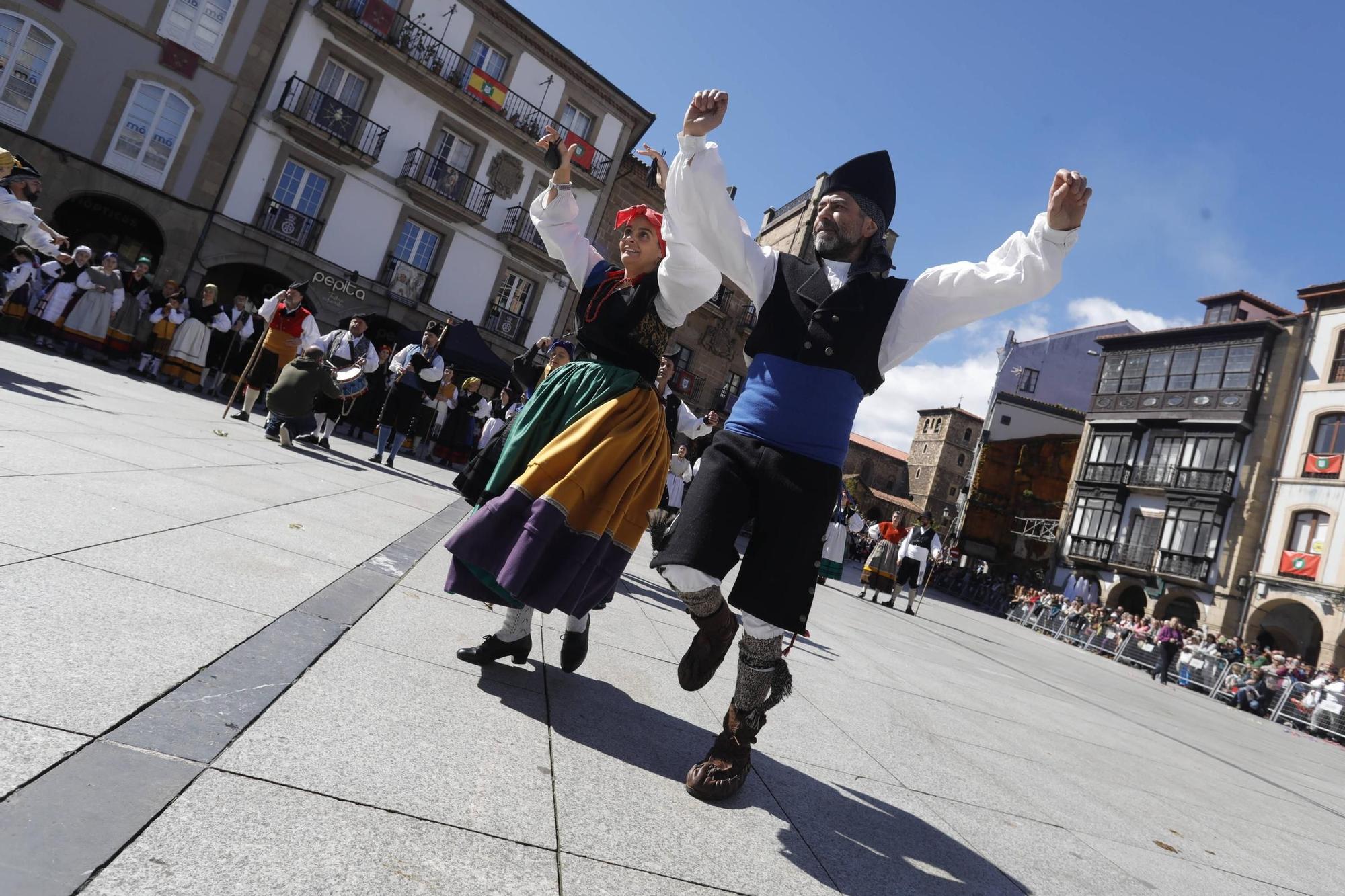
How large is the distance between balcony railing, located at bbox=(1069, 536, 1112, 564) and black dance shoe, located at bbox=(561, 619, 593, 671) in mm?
35615

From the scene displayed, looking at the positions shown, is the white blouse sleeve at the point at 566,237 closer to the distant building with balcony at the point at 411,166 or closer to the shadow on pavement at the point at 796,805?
the shadow on pavement at the point at 796,805

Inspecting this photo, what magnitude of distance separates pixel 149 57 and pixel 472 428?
11702 millimetres

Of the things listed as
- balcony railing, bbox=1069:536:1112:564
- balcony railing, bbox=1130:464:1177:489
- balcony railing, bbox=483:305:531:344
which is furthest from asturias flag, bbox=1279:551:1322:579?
balcony railing, bbox=483:305:531:344

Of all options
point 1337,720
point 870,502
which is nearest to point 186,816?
point 1337,720

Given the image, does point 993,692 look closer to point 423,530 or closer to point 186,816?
point 423,530

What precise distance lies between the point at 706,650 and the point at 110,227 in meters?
22.8

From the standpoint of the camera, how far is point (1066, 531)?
3669 centimetres

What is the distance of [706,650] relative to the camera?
2811mm

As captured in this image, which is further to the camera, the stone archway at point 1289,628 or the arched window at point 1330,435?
the arched window at point 1330,435

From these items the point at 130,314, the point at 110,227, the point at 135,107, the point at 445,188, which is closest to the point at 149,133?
the point at 135,107

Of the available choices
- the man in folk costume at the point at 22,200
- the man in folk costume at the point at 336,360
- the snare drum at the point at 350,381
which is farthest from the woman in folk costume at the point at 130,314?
the man in folk costume at the point at 22,200

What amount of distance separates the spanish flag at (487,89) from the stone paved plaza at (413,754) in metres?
20.5

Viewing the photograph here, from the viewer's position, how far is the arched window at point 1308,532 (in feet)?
86.5

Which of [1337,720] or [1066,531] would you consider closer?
[1337,720]
